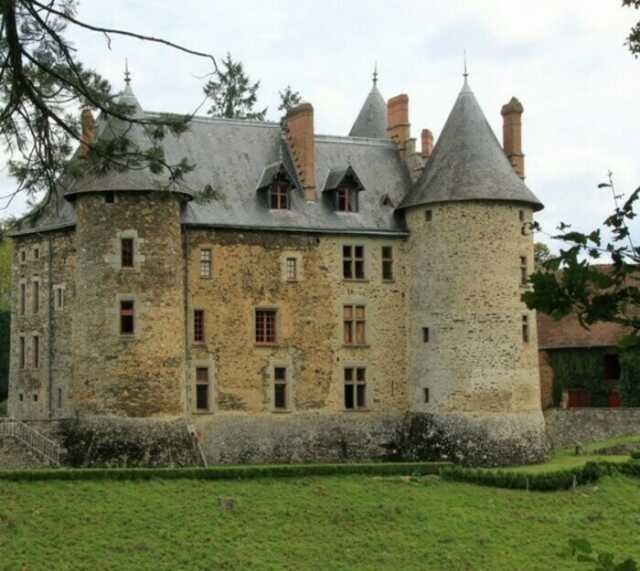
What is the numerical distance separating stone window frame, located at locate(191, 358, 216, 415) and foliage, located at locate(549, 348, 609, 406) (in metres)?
14.8

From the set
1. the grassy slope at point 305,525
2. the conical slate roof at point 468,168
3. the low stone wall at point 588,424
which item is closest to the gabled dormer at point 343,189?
the conical slate roof at point 468,168

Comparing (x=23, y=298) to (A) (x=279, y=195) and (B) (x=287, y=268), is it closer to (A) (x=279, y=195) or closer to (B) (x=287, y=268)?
(B) (x=287, y=268)

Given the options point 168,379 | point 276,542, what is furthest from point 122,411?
point 276,542

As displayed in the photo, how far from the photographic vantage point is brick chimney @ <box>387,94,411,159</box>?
40594mm

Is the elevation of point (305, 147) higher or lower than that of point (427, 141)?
lower

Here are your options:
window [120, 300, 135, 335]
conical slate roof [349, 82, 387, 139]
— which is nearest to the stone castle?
window [120, 300, 135, 335]

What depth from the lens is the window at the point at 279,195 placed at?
36531 millimetres

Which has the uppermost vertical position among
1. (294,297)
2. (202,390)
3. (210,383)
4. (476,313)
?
(294,297)

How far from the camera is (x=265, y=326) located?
36.0m

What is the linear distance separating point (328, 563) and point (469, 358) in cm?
1194

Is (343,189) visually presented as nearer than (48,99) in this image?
No

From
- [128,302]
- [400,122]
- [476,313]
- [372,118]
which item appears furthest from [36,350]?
[372,118]

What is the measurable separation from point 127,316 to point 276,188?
6271 mm

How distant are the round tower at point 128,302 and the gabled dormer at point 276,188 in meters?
3.52
